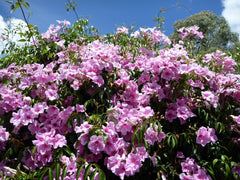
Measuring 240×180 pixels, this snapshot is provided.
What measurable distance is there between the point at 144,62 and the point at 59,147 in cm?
121

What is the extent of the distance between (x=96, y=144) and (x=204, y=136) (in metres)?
0.90

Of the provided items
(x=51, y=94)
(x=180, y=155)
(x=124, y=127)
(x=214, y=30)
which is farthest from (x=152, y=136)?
(x=214, y=30)

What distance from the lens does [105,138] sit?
1649 millimetres

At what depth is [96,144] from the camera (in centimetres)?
168

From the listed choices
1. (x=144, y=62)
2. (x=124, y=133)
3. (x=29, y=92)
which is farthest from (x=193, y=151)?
(x=29, y=92)

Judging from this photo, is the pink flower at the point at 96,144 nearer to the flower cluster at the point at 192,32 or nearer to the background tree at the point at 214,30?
the flower cluster at the point at 192,32

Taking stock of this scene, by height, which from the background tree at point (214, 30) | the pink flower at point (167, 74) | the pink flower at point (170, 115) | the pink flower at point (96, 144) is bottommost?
the pink flower at point (96, 144)

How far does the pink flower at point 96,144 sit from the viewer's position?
1.65 m

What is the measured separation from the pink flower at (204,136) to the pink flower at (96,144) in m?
0.81

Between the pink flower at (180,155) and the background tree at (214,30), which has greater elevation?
the background tree at (214,30)

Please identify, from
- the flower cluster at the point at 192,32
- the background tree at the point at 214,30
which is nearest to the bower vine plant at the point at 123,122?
the flower cluster at the point at 192,32

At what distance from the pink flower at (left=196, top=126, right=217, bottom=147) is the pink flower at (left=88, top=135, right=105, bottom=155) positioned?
0.81m

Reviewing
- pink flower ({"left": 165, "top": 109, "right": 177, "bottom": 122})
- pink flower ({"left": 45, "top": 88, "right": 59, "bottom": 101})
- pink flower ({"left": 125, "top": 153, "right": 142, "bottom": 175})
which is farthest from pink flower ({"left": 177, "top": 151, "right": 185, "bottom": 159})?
pink flower ({"left": 45, "top": 88, "right": 59, "bottom": 101})

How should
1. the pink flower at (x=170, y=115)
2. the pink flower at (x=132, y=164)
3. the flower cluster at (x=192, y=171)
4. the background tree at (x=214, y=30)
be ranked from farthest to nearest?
the background tree at (x=214, y=30) < the pink flower at (x=170, y=115) < the flower cluster at (x=192, y=171) < the pink flower at (x=132, y=164)
